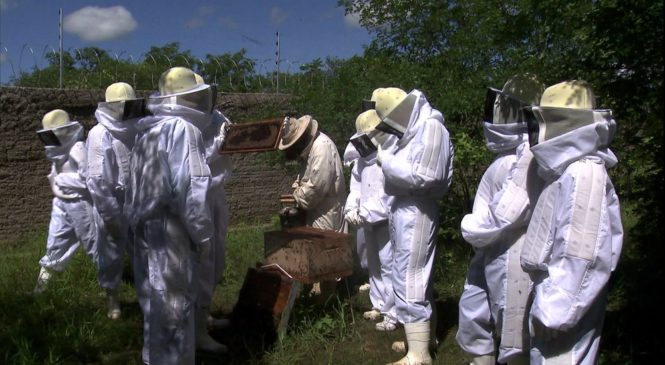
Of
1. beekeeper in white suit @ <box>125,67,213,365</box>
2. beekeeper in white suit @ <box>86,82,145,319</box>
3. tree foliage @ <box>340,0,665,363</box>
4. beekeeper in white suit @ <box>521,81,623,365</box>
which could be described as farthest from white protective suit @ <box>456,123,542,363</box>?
beekeeper in white suit @ <box>86,82,145,319</box>

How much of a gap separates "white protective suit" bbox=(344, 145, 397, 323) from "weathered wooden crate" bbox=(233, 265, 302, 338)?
29.7 inches

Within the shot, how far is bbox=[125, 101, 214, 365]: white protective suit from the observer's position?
4.07m

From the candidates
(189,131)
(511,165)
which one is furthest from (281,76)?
(511,165)

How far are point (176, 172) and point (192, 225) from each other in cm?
34

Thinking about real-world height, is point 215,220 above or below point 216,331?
above

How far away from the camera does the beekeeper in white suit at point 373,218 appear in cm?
548

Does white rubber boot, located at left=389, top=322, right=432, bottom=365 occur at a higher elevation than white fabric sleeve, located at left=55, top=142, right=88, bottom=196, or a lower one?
lower

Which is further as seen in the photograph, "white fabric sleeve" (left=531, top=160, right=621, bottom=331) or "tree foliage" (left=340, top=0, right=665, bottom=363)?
"tree foliage" (left=340, top=0, right=665, bottom=363)

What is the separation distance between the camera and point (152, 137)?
4.16 m

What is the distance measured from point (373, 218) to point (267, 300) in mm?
1103

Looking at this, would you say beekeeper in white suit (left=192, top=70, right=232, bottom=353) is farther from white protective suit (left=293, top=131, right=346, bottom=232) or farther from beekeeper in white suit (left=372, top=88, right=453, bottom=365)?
beekeeper in white suit (left=372, top=88, right=453, bottom=365)

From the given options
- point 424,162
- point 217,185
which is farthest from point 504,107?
point 217,185

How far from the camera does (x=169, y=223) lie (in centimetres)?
415

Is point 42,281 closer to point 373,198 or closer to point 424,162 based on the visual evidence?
point 373,198
